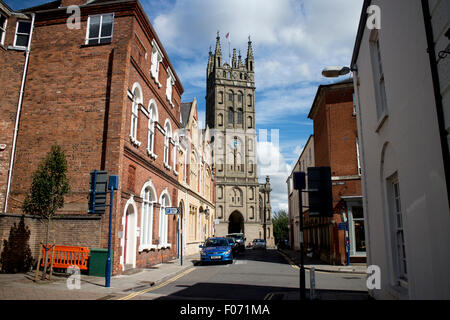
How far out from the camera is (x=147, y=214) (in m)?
18.2

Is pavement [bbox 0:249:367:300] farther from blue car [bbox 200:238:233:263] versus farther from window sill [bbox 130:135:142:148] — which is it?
blue car [bbox 200:238:233:263]

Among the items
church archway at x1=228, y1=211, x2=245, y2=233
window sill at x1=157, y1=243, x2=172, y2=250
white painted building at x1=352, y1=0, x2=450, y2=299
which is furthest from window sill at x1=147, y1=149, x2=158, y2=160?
church archway at x1=228, y1=211, x2=245, y2=233

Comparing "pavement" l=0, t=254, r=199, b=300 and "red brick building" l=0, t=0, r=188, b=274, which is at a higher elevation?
"red brick building" l=0, t=0, r=188, b=274

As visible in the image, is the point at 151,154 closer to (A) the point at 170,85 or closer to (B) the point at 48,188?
(A) the point at 170,85

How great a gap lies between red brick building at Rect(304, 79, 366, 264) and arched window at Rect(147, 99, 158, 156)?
33.2 feet

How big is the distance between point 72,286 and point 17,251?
418 centimetres

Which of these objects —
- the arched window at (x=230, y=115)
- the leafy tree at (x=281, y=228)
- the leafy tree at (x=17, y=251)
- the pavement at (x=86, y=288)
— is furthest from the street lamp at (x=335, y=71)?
the leafy tree at (x=281, y=228)

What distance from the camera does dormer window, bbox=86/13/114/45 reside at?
52.9 ft

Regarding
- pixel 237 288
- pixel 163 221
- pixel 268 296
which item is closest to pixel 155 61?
pixel 163 221

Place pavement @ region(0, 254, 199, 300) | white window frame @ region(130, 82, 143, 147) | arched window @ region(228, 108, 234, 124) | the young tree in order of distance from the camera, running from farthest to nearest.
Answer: arched window @ region(228, 108, 234, 124) → white window frame @ region(130, 82, 143, 147) → the young tree → pavement @ region(0, 254, 199, 300)

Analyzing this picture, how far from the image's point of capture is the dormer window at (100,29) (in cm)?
1612
